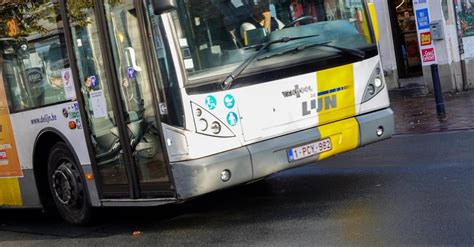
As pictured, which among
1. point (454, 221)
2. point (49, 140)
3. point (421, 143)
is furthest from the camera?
point (421, 143)

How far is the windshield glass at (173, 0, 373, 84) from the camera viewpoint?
6559 mm

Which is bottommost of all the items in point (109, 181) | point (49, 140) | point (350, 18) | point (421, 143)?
point (421, 143)

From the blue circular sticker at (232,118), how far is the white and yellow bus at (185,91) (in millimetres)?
10

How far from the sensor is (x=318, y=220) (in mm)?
6734

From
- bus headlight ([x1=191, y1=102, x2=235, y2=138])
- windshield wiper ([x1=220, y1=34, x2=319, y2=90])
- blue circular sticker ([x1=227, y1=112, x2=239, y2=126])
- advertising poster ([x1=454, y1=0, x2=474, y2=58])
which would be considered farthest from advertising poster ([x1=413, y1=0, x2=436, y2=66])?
bus headlight ([x1=191, y1=102, x2=235, y2=138])

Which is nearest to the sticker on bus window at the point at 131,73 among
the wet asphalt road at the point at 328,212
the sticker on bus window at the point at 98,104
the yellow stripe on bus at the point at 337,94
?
the sticker on bus window at the point at 98,104

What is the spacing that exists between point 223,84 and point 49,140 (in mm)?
2634

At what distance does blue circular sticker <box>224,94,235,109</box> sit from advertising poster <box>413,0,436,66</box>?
283 inches

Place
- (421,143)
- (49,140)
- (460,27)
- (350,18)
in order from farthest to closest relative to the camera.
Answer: (460,27) < (421,143) < (49,140) < (350,18)

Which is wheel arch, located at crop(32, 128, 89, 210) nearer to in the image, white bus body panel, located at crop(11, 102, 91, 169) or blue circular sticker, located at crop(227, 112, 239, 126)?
white bus body panel, located at crop(11, 102, 91, 169)

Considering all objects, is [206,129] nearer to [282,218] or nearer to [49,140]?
[282,218]

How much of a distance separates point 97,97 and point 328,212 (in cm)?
264

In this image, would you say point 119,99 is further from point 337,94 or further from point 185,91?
point 337,94

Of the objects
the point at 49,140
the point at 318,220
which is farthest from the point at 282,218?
the point at 49,140
